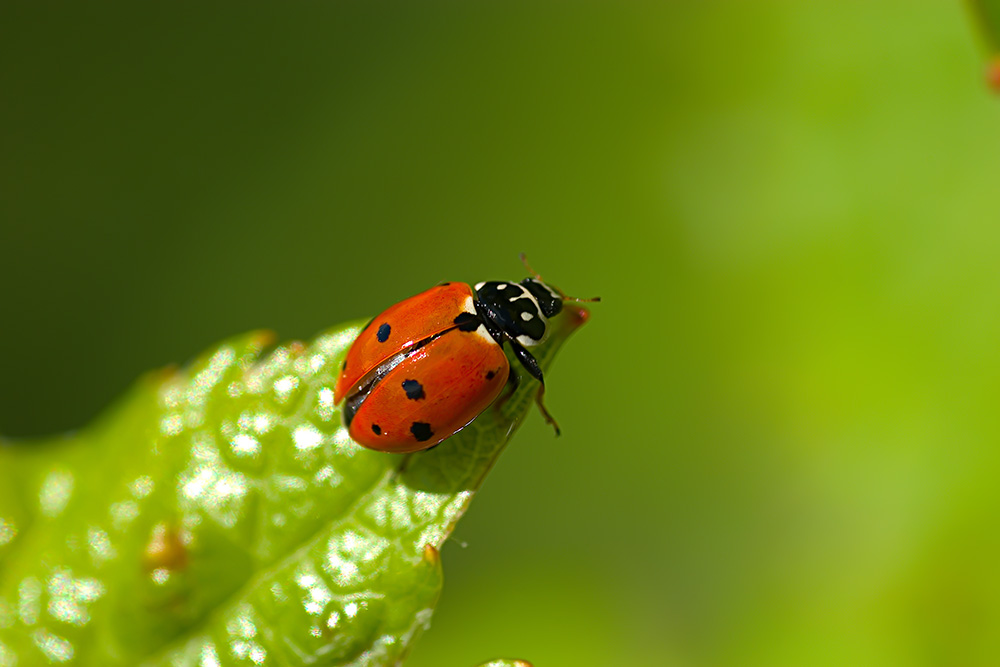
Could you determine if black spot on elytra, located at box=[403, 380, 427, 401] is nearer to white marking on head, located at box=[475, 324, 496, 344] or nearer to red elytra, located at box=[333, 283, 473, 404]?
red elytra, located at box=[333, 283, 473, 404]

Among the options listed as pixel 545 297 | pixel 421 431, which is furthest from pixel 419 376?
pixel 545 297

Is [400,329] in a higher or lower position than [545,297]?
higher

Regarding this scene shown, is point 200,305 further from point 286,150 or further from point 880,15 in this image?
point 880,15

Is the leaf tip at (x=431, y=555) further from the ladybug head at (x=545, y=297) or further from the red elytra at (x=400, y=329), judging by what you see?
the ladybug head at (x=545, y=297)

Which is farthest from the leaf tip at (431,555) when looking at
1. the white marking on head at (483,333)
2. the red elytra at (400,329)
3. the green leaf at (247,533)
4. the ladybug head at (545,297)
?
the ladybug head at (545,297)

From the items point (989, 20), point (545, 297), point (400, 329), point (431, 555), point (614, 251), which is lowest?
point (614, 251)

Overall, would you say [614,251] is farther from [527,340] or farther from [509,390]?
[509,390]
